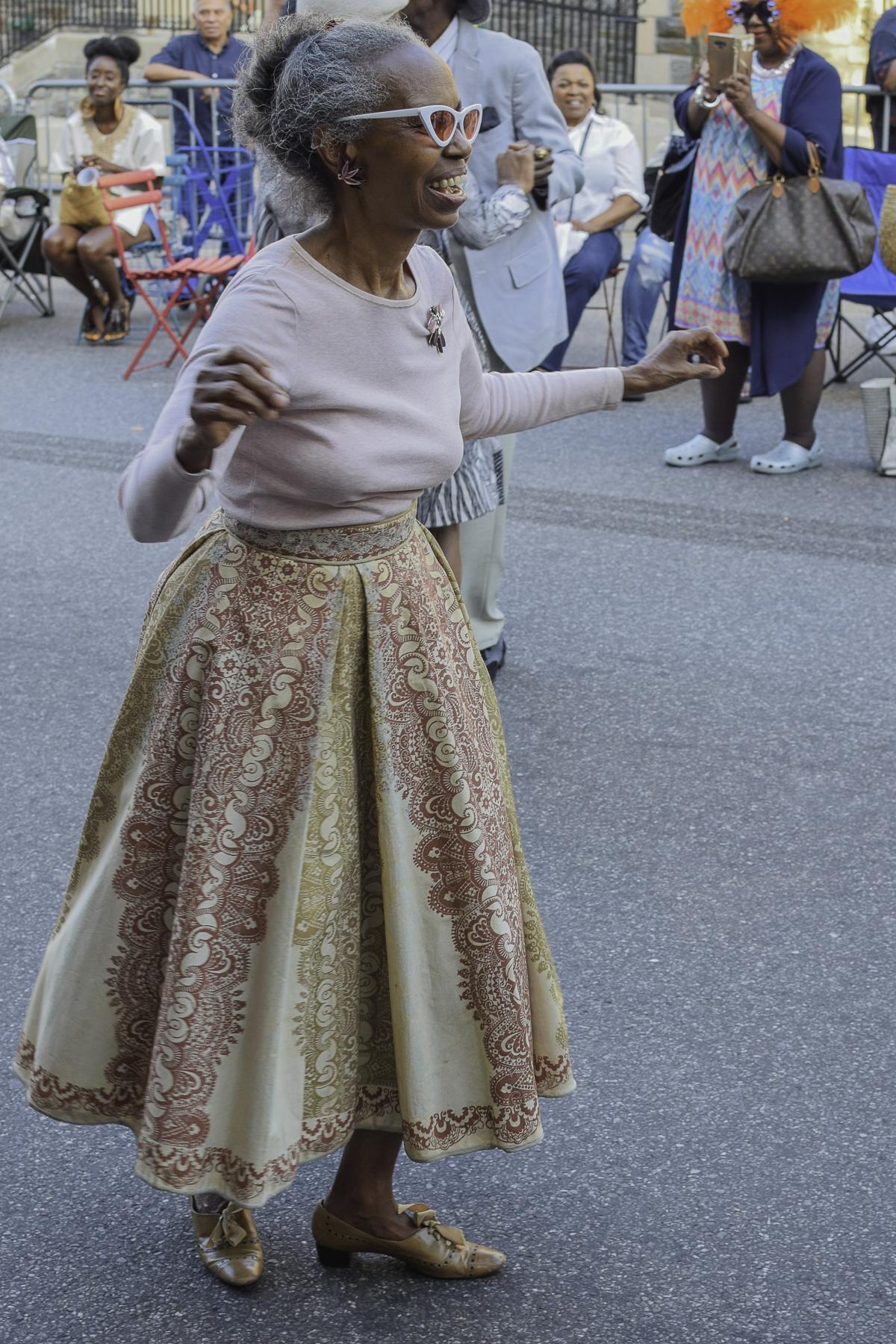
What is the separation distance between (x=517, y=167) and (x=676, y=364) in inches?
82.1

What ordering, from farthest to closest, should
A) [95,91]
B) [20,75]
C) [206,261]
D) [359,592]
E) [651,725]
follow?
1. [20,75]
2. [95,91]
3. [206,261]
4. [651,725]
5. [359,592]

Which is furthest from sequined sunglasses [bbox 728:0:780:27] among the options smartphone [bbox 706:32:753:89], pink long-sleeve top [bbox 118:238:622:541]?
pink long-sleeve top [bbox 118:238:622:541]

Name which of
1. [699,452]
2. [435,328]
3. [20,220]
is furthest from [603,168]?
[435,328]

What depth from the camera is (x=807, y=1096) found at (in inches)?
121

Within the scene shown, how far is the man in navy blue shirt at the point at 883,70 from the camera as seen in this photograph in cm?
978

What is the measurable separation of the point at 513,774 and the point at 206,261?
6714mm

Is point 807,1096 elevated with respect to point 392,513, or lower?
lower

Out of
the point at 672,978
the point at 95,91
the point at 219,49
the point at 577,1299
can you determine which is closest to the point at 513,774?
the point at 672,978

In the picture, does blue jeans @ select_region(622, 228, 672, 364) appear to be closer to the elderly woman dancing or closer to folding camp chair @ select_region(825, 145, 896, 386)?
folding camp chair @ select_region(825, 145, 896, 386)

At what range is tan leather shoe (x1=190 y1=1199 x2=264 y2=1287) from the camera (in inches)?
101

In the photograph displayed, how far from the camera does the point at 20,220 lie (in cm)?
1191

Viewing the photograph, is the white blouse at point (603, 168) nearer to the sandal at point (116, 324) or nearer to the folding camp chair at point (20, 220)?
the sandal at point (116, 324)

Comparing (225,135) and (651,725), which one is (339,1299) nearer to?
(651,725)

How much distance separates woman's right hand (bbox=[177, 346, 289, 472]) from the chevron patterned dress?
5.73 m
